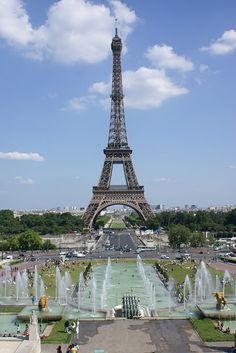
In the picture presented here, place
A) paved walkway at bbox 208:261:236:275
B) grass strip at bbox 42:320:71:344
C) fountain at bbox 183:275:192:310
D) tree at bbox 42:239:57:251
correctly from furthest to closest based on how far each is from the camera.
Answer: tree at bbox 42:239:57:251, paved walkway at bbox 208:261:236:275, fountain at bbox 183:275:192:310, grass strip at bbox 42:320:71:344

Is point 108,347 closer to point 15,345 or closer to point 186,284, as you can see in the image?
point 15,345

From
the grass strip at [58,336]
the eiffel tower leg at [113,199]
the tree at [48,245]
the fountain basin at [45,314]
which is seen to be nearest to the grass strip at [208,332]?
the grass strip at [58,336]

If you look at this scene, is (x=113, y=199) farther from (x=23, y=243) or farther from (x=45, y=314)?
Result: (x=45, y=314)

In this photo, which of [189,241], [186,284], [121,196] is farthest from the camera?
[121,196]

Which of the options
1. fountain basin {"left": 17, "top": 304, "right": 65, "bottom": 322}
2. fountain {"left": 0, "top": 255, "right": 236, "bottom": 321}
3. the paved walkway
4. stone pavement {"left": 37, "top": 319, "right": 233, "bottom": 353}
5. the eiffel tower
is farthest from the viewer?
the eiffel tower

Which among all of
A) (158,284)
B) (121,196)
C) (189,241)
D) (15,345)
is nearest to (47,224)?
(121,196)

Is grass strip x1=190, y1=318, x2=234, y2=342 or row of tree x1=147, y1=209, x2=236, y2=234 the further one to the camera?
row of tree x1=147, y1=209, x2=236, y2=234

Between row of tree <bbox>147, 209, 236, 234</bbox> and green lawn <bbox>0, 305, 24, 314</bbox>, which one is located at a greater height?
row of tree <bbox>147, 209, 236, 234</bbox>

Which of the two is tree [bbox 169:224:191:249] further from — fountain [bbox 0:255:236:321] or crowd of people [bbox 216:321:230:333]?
crowd of people [bbox 216:321:230:333]

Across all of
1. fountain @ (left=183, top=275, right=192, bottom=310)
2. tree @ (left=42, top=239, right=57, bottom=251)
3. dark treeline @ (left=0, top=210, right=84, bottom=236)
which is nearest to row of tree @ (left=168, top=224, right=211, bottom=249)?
tree @ (left=42, top=239, right=57, bottom=251)
